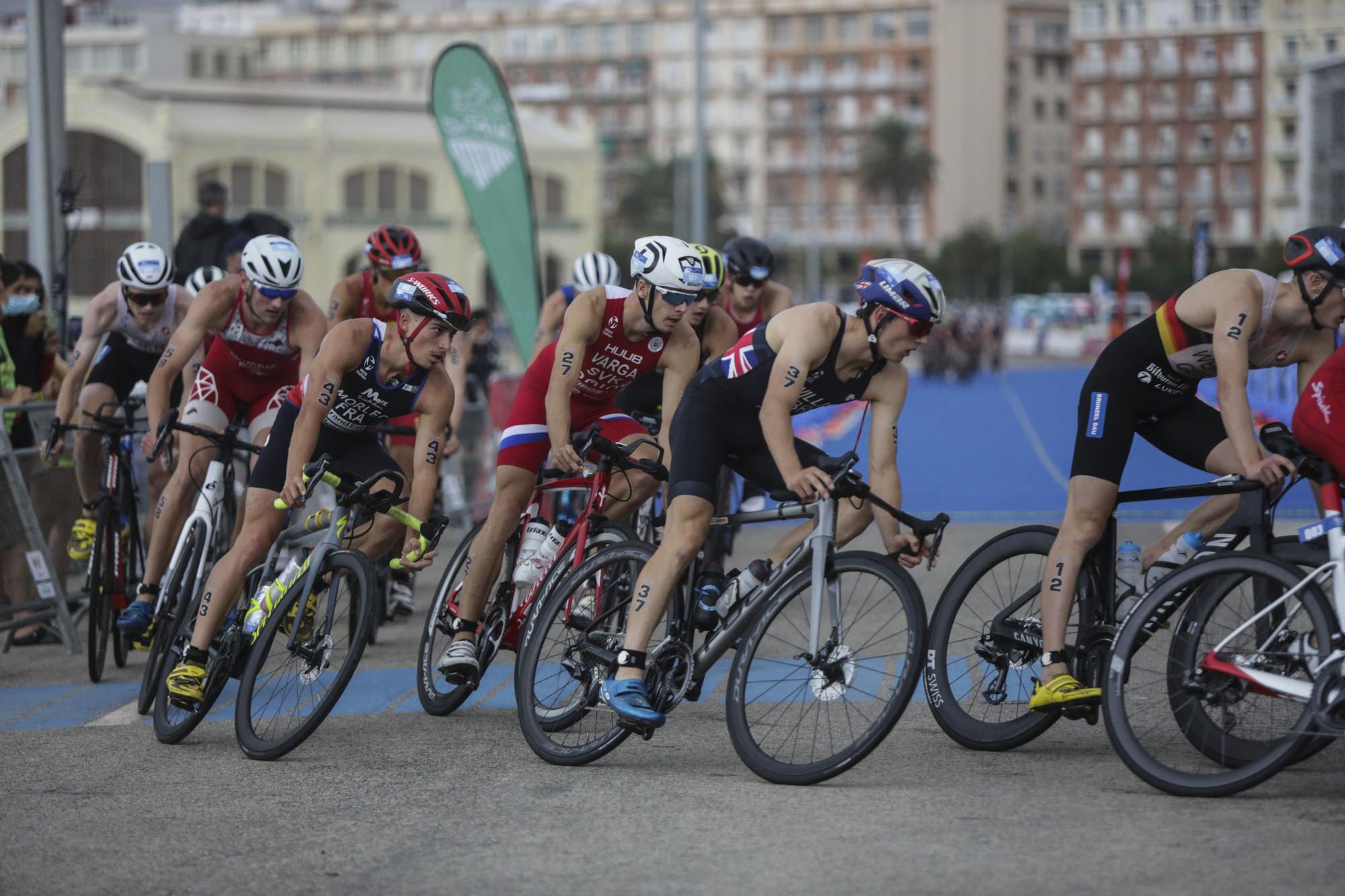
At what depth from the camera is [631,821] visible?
563 cm

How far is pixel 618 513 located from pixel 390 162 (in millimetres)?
86677

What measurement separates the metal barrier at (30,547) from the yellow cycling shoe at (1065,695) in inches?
229

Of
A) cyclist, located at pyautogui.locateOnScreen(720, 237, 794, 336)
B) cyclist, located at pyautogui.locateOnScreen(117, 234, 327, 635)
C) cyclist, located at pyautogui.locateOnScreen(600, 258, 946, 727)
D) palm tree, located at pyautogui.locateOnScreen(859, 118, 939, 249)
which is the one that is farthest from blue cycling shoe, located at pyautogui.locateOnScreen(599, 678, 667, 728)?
palm tree, located at pyautogui.locateOnScreen(859, 118, 939, 249)

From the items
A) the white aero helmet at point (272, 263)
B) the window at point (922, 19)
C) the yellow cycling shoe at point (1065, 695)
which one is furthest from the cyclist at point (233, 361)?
the window at point (922, 19)

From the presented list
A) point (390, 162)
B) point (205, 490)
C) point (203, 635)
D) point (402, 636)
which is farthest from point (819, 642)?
point (390, 162)

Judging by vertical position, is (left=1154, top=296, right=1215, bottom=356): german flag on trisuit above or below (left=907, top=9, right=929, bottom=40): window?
below

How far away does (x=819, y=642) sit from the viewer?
607cm

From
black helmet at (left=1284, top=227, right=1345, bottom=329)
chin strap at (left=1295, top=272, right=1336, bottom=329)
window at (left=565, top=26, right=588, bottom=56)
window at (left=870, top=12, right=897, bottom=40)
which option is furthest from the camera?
window at (left=565, top=26, right=588, bottom=56)

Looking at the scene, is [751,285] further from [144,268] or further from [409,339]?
[409,339]

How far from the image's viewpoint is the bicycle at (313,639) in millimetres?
6664

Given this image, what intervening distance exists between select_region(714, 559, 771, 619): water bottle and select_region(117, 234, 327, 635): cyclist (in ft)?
9.39

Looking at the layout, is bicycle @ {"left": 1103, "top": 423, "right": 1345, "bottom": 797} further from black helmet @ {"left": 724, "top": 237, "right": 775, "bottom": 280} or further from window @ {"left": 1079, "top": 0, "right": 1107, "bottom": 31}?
window @ {"left": 1079, "top": 0, "right": 1107, "bottom": 31}

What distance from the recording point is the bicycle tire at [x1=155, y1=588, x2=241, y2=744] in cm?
705

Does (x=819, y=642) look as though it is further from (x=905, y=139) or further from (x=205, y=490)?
(x=905, y=139)
